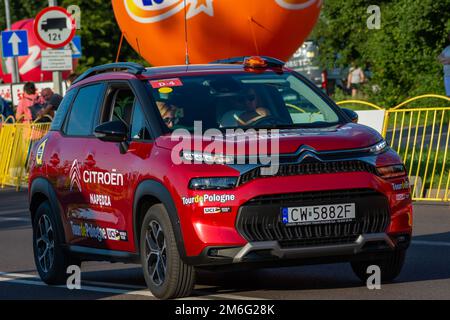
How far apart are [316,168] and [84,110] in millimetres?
2942

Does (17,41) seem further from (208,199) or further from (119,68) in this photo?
(208,199)

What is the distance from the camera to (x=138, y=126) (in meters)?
10.0

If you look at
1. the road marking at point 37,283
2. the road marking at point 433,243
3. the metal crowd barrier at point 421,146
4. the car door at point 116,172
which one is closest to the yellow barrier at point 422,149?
the metal crowd barrier at point 421,146

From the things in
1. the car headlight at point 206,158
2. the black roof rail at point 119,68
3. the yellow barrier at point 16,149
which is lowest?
the yellow barrier at point 16,149

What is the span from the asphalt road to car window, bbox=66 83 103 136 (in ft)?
4.30

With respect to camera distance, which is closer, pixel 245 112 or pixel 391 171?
pixel 391 171

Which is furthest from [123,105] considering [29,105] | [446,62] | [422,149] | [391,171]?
[29,105]

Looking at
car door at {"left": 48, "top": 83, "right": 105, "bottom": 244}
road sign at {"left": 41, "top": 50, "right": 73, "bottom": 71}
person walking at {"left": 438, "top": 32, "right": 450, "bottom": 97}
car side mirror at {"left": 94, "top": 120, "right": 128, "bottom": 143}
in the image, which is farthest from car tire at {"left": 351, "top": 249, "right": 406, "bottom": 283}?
road sign at {"left": 41, "top": 50, "right": 73, "bottom": 71}

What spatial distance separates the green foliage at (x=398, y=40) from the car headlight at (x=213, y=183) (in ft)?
73.6

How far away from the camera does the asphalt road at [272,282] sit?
9469 mm

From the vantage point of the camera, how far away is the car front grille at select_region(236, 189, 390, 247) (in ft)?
29.0

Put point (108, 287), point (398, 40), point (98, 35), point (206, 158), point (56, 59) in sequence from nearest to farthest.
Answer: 1. point (206, 158)
2. point (108, 287)
3. point (56, 59)
4. point (398, 40)
5. point (98, 35)

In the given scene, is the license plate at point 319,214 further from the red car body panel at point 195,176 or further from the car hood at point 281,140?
the car hood at point 281,140

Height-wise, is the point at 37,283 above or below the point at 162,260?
below
